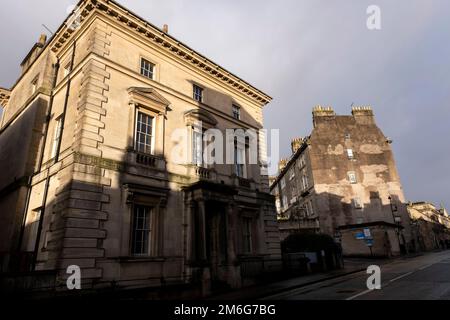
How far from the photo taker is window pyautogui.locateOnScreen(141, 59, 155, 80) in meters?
16.0

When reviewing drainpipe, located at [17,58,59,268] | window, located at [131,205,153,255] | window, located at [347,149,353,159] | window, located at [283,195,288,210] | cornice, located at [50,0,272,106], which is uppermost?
window, located at [347,149,353,159]

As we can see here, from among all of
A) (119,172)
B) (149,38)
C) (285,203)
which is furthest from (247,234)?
(285,203)

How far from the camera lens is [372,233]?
34.5m

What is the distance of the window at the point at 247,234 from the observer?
18594 mm

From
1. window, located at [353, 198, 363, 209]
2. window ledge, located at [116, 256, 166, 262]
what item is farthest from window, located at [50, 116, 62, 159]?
window, located at [353, 198, 363, 209]

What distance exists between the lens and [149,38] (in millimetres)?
16344

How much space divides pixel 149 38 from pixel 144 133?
18.6 ft

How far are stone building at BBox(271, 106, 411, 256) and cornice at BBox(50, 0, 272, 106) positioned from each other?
23.0 metres

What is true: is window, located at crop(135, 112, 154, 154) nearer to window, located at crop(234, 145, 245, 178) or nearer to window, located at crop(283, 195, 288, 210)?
window, located at crop(234, 145, 245, 178)

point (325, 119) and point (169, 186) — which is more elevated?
point (325, 119)

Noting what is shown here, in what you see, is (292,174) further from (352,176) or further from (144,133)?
(144,133)
